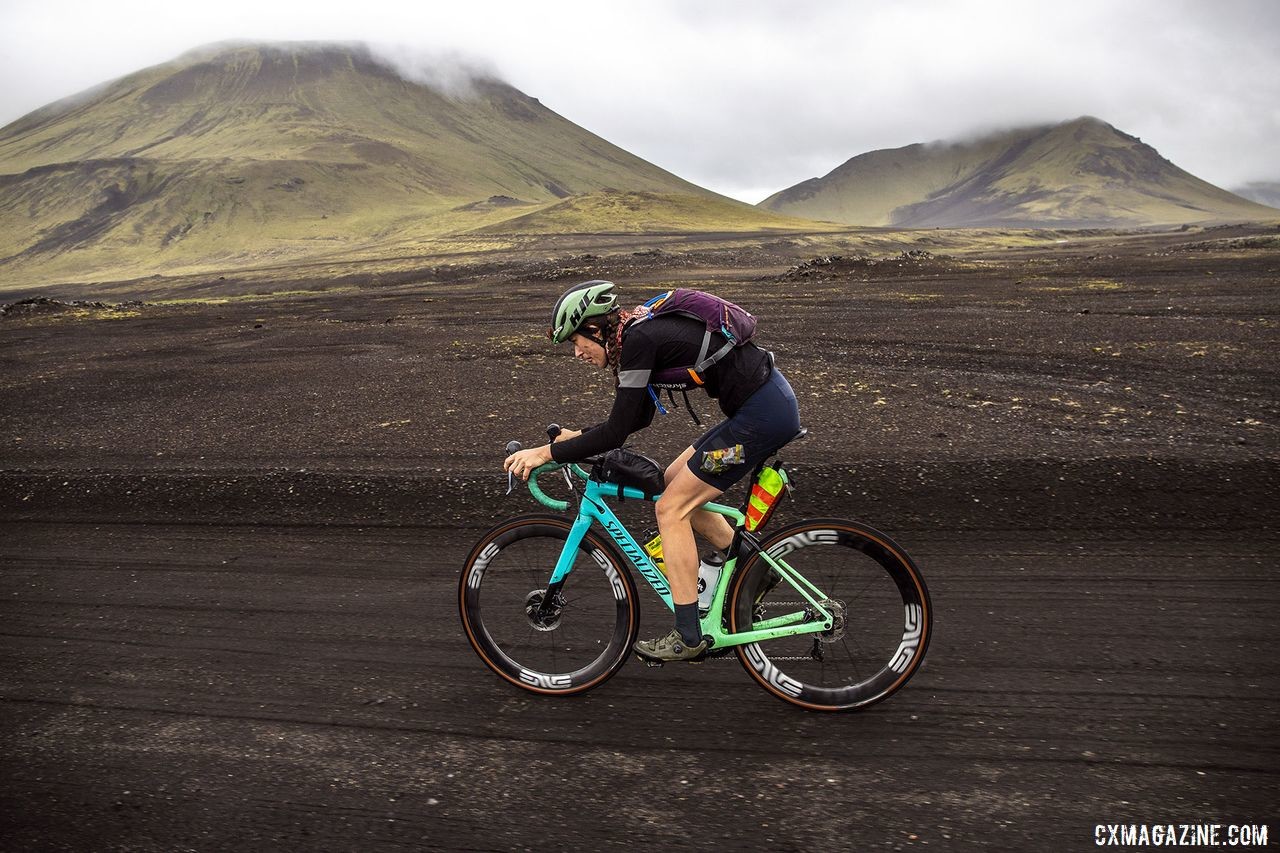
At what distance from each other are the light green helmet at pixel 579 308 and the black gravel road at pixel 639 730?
6.74ft

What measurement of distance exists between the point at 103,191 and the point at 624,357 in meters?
217

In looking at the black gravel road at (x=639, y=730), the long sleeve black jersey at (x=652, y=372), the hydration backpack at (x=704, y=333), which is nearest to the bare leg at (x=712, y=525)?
the long sleeve black jersey at (x=652, y=372)

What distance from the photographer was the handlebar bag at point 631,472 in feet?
14.0

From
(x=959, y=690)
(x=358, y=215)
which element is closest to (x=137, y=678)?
(x=959, y=690)

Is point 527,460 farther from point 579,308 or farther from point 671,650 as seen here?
point 671,650

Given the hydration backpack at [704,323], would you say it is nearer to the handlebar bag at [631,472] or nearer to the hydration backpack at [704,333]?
the hydration backpack at [704,333]

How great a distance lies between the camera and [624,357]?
154 inches

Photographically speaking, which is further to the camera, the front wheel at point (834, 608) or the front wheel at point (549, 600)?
the front wheel at point (549, 600)

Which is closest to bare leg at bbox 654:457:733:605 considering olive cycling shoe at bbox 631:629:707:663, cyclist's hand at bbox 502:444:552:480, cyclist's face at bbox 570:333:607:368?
olive cycling shoe at bbox 631:629:707:663

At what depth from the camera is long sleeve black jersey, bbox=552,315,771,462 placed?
3.89 meters

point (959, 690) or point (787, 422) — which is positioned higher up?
point (787, 422)

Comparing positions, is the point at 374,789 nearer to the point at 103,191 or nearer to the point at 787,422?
the point at 787,422

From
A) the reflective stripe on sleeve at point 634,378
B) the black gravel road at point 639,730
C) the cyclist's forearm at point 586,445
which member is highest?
the reflective stripe on sleeve at point 634,378

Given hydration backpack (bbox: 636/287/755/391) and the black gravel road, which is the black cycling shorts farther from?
the black gravel road
